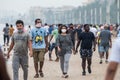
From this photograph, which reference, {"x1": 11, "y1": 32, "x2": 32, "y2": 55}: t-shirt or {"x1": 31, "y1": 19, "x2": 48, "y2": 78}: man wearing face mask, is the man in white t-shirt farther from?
{"x1": 31, "y1": 19, "x2": 48, "y2": 78}: man wearing face mask

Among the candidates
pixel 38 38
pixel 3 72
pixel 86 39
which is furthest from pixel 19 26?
pixel 3 72

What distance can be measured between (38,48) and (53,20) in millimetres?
181140

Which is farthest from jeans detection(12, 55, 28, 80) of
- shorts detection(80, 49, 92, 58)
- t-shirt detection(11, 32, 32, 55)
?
shorts detection(80, 49, 92, 58)

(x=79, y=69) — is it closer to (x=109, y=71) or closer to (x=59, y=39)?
(x=59, y=39)

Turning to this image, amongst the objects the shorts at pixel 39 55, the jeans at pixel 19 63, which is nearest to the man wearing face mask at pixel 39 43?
the shorts at pixel 39 55

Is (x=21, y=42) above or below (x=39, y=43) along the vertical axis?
above

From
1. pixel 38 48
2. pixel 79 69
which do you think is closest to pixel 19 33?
pixel 38 48

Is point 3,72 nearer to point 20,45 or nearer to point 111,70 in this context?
point 111,70

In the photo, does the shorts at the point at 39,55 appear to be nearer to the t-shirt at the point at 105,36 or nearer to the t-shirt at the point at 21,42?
the t-shirt at the point at 21,42

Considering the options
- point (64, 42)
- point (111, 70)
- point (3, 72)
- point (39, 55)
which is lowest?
point (39, 55)

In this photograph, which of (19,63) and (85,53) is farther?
(85,53)

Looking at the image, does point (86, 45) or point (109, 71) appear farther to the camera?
point (86, 45)

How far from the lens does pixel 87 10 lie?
13438 cm

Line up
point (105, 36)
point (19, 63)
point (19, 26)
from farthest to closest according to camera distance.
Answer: point (105, 36)
point (19, 26)
point (19, 63)
